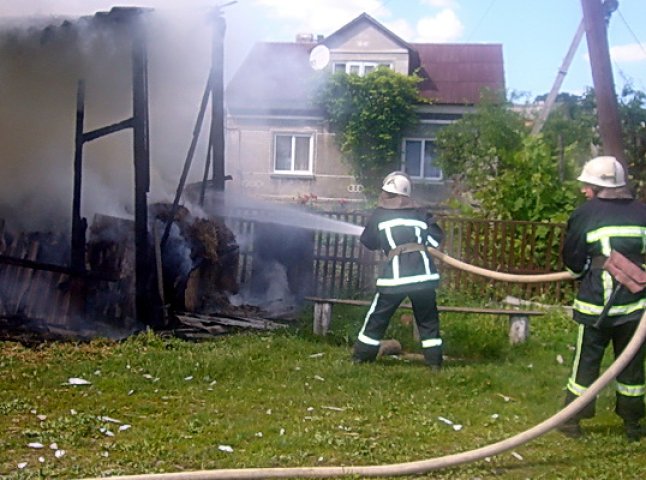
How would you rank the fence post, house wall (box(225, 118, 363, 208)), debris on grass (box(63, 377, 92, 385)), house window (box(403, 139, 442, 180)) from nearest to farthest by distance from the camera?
debris on grass (box(63, 377, 92, 385)), the fence post, house wall (box(225, 118, 363, 208)), house window (box(403, 139, 442, 180))

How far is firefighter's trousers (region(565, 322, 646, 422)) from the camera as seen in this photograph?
5.76 meters

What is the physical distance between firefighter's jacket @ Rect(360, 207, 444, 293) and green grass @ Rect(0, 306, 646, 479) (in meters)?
0.74

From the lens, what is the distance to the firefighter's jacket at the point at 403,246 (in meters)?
7.38

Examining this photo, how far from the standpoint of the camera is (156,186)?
1093 centimetres

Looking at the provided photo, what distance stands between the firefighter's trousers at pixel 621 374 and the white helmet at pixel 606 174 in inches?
37.5

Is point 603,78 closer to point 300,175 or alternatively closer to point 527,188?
point 527,188

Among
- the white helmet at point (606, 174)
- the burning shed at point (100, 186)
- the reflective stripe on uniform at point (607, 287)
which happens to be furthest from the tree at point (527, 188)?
the reflective stripe on uniform at point (607, 287)

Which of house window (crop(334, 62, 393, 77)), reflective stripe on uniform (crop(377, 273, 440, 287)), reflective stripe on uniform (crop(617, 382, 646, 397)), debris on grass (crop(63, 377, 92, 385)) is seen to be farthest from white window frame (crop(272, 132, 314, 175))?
reflective stripe on uniform (crop(617, 382, 646, 397))

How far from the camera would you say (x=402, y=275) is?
738 cm

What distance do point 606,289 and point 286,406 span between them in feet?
7.69

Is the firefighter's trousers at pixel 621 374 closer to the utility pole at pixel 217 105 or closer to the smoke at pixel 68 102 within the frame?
the smoke at pixel 68 102

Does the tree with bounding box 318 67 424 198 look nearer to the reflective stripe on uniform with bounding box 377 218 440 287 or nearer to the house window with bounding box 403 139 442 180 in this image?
the house window with bounding box 403 139 442 180

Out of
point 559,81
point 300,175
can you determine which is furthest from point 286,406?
point 300,175

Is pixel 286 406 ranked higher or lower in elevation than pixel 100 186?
lower
